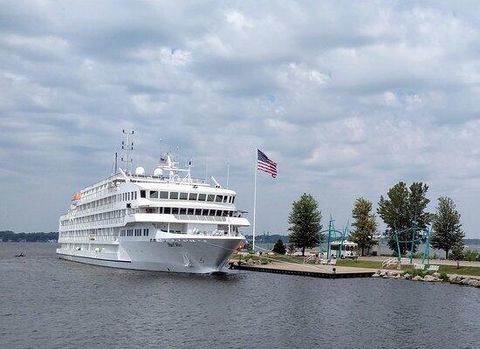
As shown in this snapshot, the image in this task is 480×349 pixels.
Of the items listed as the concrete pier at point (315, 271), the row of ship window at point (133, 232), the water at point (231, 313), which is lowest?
the water at point (231, 313)

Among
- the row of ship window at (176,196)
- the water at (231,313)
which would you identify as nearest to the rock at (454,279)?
the water at (231,313)

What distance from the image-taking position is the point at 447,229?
10375 cm

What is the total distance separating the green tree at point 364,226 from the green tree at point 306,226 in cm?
769

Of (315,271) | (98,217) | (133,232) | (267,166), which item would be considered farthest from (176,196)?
(98,217)

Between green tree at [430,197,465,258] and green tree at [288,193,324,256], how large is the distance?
78.9 ft

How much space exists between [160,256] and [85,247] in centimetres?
3680

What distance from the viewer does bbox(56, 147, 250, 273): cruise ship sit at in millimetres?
72250

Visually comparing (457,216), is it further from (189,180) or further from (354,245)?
(189,180)

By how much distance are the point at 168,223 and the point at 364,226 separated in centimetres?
5685

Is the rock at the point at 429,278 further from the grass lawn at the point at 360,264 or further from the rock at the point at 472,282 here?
the grass lawn at the point at 360,264

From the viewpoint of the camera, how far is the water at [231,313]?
37812 mm

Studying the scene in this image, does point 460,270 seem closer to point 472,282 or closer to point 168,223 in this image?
point 472,282

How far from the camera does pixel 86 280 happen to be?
7212 centimetres

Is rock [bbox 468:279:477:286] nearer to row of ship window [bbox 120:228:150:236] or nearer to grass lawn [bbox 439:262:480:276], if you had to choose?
grass lawn [bbox 439:262:480:276]
